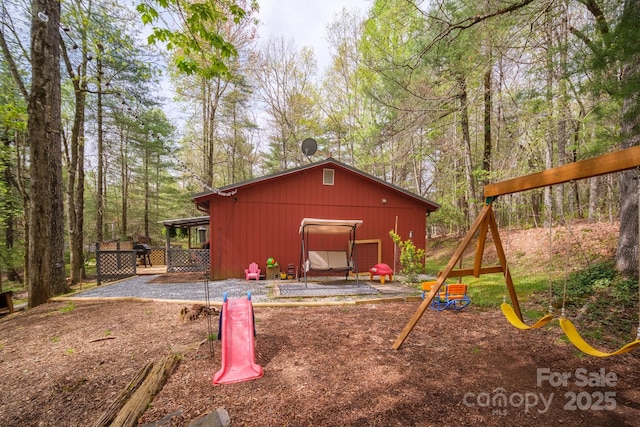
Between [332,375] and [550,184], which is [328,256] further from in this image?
[550,184]

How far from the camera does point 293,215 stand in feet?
29.3

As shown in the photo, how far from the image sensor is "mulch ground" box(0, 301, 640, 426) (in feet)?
6.95

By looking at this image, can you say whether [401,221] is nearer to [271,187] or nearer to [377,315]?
[271,187]

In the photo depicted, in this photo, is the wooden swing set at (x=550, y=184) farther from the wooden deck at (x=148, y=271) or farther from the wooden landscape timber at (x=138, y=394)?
the wooden deck at (x=148, y=271)

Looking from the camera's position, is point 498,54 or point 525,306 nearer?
point 525,306

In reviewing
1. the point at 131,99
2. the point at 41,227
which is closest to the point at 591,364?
the point at 41,227

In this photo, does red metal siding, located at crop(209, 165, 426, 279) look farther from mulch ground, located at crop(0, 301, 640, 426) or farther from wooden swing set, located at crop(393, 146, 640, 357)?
wooden swing set, located at crop(393, 146, 640, 357)

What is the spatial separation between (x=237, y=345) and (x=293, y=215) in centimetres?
612

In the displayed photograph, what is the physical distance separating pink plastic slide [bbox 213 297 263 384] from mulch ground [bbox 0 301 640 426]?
4.2 inches

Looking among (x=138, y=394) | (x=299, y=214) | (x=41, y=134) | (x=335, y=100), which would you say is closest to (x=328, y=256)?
(x=299, y=214)

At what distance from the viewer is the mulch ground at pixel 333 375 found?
212cm

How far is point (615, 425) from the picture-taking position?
1934 mm

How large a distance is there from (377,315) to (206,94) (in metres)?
16.3

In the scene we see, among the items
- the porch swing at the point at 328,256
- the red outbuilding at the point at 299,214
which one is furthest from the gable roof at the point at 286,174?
the porch swing at the point at 328,256
